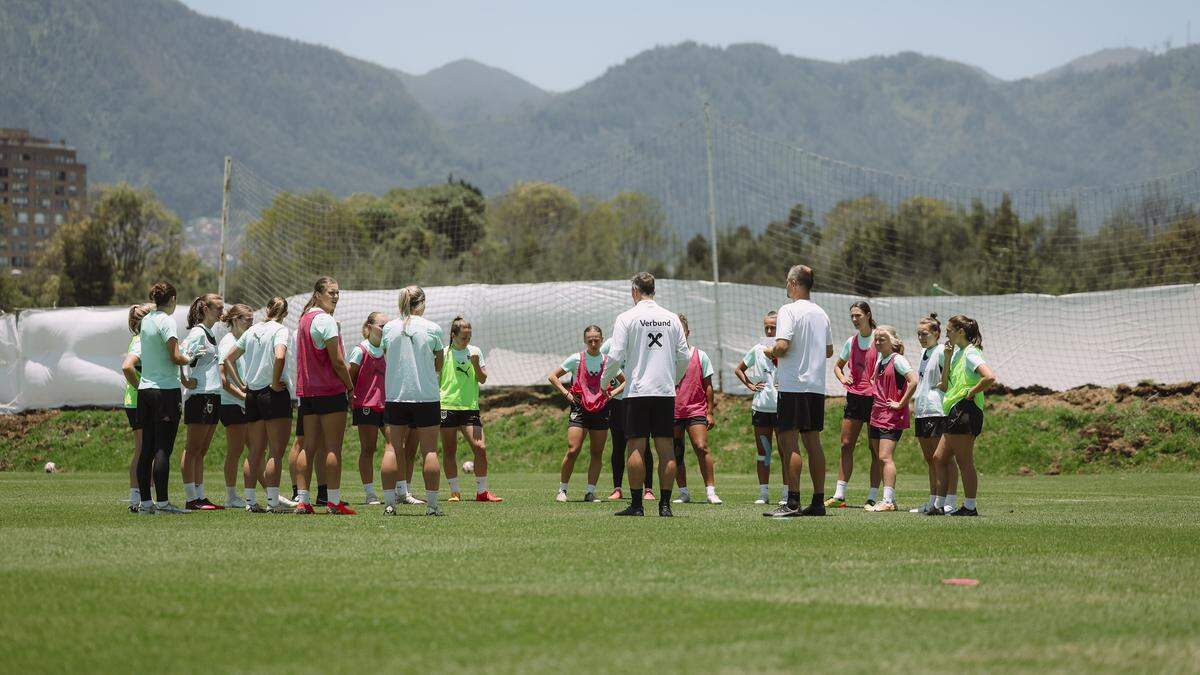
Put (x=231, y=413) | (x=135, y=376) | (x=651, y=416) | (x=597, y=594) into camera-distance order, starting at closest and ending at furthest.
A: 1. (x=597, y=594)
2. (x=651, y=416)
3. (x=135, y=376)
4. (x=231, y=413)

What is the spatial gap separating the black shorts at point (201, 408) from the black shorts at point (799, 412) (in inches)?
228

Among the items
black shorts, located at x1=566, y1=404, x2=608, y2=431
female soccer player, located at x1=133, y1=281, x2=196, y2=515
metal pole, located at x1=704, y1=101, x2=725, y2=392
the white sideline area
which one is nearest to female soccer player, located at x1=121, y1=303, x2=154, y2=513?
female soccer player, located at x1=133, y1=281, x2=196, y2=515

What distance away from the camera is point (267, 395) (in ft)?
42.5

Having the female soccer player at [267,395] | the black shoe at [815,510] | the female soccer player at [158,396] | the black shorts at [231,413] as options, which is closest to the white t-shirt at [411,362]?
the female soccer player at [267,395]

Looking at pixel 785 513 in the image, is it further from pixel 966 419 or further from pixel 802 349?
pixel 966 419

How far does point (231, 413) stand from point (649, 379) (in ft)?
15.1

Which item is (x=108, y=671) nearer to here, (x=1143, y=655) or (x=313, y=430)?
(x=1143, y=655)

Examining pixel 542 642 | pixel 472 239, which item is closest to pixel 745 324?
pixel 542 642

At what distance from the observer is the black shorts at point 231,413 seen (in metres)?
13.6

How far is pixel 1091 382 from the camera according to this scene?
26109mm

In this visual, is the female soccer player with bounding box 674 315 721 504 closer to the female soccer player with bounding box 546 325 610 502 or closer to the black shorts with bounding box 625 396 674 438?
the female soccer player with bounding box 546 325 610 502

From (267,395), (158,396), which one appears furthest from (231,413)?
(158,396)

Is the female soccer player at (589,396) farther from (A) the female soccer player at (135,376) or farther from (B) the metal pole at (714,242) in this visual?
(B) the metal pole at (714,242)

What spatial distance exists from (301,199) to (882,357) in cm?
2239
